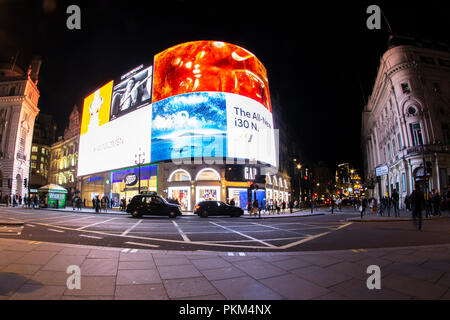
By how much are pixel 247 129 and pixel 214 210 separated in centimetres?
1290

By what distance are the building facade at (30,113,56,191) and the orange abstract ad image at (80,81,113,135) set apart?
49142 millimetres

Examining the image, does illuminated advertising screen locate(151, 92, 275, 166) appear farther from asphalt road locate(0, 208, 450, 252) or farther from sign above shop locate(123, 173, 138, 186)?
asphalt road locate(0, 208, 450, 252)

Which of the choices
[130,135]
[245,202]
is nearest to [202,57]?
[130,135]

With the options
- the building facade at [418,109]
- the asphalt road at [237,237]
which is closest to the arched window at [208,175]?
the building facade at [418,109]

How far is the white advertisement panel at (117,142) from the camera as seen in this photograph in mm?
30219

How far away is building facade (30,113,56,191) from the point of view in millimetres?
74062

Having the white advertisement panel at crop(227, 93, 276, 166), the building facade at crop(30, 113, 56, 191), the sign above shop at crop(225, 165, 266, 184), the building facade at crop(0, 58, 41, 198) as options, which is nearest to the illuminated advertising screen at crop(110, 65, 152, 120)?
the white advertisement panel at crop(227, 93, 276, 166)

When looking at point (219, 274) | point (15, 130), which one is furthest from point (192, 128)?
point (15, 130)

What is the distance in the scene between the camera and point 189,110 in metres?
28.0

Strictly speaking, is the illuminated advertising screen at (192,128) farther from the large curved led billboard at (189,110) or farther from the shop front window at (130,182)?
the shop front window at (130,182)

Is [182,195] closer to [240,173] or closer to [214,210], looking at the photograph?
[240,173]

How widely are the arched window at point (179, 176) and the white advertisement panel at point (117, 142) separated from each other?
375cm

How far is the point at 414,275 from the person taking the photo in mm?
3607
